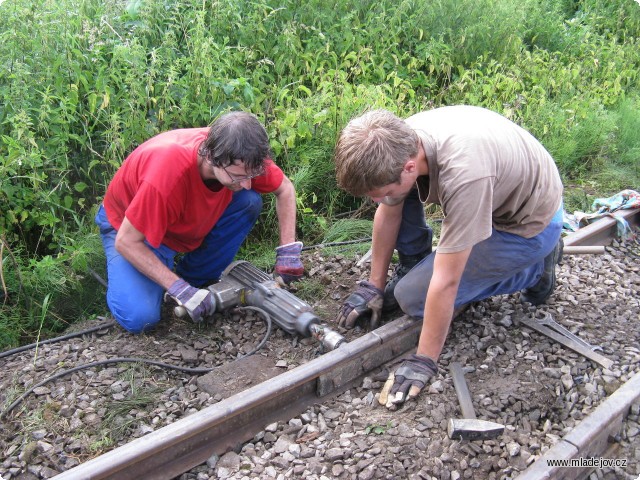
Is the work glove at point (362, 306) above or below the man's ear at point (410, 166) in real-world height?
below

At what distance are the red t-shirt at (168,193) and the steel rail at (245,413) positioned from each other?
3.90 feet

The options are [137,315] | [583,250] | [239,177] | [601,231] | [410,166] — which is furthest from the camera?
[601,231]

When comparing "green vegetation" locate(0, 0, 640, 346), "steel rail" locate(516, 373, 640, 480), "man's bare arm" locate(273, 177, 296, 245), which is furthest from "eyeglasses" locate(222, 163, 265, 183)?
"steel rail" locate(516, 373, 640, 480)

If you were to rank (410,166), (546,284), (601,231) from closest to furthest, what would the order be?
(410,166), (546,284), (601,231)

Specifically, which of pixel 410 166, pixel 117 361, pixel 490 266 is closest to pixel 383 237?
pixel 490 266

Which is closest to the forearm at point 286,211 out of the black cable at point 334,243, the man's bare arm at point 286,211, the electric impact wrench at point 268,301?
the man's bare arm at point 286,211

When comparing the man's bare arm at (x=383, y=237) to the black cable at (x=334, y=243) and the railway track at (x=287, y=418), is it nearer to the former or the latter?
the railway track at (x=287, y=418)

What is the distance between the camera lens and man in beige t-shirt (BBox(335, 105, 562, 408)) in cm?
286

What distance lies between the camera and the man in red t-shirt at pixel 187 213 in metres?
3.49

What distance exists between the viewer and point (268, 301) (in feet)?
13.1

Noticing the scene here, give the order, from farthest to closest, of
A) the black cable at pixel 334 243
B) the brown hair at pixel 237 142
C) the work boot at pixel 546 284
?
the black cable at pixel 334 243, the work boot at pixel 546 284, the brown hair at pixel 237 142

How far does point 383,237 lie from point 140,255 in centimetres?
151

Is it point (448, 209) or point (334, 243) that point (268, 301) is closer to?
point (334, 243)

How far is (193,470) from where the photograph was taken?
2.89 m
